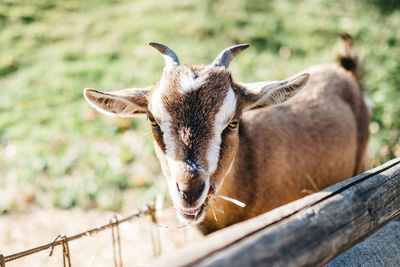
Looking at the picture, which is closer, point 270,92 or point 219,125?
point 219,125

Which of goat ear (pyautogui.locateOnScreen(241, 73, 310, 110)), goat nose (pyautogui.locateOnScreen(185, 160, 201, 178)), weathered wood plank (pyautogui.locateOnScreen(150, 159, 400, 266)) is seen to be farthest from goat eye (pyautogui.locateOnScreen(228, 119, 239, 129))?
weathered wood plank (pyautogui.locateOnScreen(150, 159, 400, 266))

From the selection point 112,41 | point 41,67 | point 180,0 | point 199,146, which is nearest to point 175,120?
point 199,146

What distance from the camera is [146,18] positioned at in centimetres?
1045

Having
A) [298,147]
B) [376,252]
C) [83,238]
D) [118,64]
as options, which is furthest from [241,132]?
[118,64]

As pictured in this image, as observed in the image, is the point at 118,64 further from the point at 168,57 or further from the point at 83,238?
the point at 168,57

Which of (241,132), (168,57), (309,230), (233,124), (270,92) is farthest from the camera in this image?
(241,132)

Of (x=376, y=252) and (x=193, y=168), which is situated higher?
(x=193, y=168)

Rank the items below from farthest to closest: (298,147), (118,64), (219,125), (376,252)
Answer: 1. (118,64)
2. (298,147)
3. (219,125)
4. (376,252)

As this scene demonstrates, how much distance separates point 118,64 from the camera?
8.30 metres

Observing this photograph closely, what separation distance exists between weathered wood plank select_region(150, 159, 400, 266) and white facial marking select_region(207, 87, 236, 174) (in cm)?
96

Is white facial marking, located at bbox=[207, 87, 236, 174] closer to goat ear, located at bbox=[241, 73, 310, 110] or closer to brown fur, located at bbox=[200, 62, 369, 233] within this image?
goat ear, located at bbox=[241, 73, 310, 110]

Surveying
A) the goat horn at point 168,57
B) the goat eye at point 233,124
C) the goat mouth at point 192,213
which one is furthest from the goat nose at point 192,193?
the goat horn at point 168,57

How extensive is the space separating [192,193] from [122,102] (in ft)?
3.48

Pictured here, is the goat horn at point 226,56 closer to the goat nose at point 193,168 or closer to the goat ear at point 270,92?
the goat ear at point 270,92
